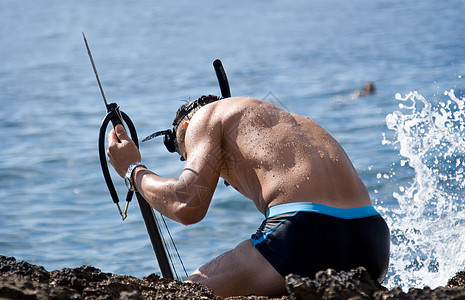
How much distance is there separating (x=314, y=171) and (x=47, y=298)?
1.20 metres

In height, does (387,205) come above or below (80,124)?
below

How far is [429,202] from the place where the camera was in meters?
5.78

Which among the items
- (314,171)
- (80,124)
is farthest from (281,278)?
(80,124)

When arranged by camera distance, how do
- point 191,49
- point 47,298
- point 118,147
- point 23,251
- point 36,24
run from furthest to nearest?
1. point 36,24
2. point 191,49
3. point 23,251
4. point 118,147
5. point 47,298

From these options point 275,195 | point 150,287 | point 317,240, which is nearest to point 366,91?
point 275,195

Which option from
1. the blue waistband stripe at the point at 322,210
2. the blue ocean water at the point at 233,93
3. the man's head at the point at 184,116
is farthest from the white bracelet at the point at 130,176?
the blue ocean water at the point at 233,93

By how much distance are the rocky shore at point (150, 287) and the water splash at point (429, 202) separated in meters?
1.81

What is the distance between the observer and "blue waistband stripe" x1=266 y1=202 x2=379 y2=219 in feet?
9.21

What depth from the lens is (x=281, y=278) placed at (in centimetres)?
282

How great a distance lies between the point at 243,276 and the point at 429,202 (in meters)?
3.29

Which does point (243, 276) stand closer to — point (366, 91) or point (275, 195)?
point (275, 195)

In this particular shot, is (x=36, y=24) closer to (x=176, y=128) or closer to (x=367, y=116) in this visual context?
(x=367, y=116)

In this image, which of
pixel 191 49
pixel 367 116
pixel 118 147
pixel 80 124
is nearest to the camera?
pixel 118 147

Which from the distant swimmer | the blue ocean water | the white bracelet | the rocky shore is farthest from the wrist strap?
the distant swimmer
